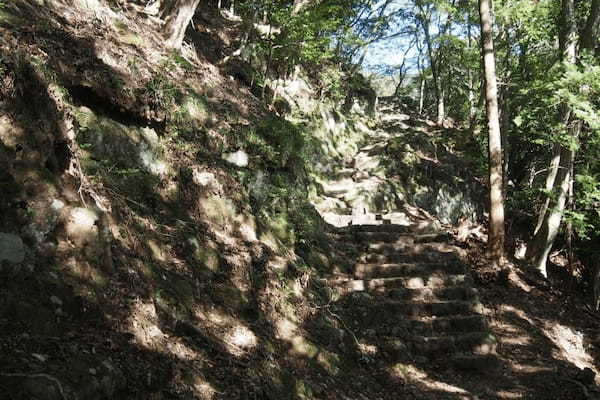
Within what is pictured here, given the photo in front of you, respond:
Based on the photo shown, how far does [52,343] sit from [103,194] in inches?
81.6

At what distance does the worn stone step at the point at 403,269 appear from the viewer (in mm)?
8961

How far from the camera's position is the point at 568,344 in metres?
8.87

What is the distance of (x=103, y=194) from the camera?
14.9 feet

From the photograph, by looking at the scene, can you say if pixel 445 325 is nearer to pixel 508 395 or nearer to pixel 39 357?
pixel 508 395

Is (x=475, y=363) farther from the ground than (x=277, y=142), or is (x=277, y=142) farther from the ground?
(x=277, y=142)

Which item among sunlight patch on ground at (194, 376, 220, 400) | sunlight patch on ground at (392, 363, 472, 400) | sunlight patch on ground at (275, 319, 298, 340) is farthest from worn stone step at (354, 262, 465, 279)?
sunlight patch on ground at (194, 376, 220, 400)

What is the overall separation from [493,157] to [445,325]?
5019 millimetres

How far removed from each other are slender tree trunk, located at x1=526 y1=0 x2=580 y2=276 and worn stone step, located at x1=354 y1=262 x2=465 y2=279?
13.1 ft

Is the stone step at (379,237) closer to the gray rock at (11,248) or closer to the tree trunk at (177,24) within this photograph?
the tree trunk at (177,24)

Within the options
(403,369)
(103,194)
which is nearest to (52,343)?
(103,194)

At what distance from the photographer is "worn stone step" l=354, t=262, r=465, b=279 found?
29.4 ft

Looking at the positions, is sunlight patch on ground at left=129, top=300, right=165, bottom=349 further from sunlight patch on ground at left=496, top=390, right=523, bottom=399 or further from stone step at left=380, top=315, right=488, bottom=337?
sunlight patch on ground at left=496, top=390, right=523, bottom=399

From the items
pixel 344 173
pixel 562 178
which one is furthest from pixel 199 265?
pixel 344 173

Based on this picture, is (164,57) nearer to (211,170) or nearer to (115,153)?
(211,170)
